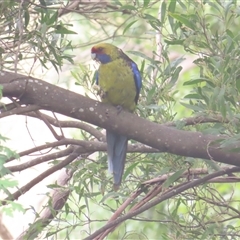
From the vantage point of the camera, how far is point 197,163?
1763mm

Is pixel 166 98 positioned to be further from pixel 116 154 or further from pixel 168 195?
pixel 168 195

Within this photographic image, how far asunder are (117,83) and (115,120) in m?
0.61

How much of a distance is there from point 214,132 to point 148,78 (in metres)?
0.48

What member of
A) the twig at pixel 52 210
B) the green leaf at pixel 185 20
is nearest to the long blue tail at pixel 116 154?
the twig at pixel 52 210

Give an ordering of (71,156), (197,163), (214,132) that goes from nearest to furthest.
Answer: (214,132)
(71,156)
(197,163)

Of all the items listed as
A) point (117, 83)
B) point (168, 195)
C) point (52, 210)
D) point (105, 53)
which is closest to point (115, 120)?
point (168, 195)

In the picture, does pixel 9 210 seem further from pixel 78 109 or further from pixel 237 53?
pixel 237 53

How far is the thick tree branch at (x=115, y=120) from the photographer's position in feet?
4.43

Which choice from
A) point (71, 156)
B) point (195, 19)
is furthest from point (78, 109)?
point (195, 19)

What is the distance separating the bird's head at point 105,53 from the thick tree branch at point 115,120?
2.29 ft

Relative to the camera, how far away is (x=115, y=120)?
56.8 inches

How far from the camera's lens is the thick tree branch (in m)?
1.35

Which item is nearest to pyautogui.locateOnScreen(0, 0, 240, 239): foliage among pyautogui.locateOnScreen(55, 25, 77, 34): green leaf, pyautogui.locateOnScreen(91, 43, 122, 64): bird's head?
pyautogui.locateOnScreen(55, 25, 77, 34): green leaf

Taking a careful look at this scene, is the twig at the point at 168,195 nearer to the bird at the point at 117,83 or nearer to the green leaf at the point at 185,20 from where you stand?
the bird at the point at 117,83
